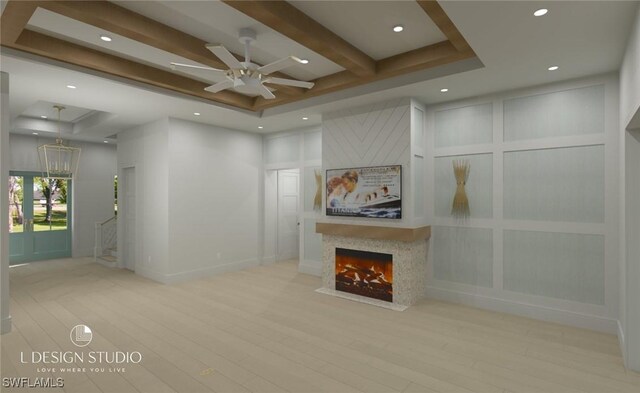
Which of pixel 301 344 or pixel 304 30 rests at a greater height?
pixel 304 30

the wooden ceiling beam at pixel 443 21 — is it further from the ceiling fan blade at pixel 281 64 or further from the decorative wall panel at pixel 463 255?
the decorative wall panel at pixel 463 255

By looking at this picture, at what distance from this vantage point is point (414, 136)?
4863 millimetres

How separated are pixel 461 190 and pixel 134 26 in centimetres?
442

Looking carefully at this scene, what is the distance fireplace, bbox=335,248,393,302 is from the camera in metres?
4.94

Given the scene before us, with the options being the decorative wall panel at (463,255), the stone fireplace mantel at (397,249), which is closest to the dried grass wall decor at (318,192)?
the stone fireplace mantel at (397,249)

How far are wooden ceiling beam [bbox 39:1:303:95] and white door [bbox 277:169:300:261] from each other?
14.1 ft

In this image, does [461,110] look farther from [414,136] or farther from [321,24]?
[321,24]

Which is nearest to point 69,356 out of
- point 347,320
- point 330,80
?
point 347,320

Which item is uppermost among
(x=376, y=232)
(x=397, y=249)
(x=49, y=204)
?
(x=49, y=204)

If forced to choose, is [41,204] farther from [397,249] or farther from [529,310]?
A: [529,310]

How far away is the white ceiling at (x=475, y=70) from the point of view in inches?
104

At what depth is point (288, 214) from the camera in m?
8.16

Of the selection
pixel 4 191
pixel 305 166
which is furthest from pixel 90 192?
pixel 305 166

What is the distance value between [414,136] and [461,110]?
30.6 inches
